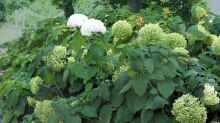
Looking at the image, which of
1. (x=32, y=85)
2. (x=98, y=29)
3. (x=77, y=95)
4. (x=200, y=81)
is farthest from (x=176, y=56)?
(x=32, y=85)

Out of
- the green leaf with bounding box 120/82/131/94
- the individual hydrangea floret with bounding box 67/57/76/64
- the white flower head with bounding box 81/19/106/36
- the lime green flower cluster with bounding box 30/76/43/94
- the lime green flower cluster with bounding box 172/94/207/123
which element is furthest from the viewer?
the lime green flower cluster with bounding box 30/76/43/94

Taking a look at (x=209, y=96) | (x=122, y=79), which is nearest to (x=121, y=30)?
(x=122, y=79)

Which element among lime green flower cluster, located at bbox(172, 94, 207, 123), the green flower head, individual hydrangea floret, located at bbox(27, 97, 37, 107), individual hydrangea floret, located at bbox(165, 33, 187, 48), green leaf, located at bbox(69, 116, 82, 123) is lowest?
individual hydrangea floret, located at bbox(27, 97, 37, 107)

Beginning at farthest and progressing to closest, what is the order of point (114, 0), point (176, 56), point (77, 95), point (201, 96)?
point (114, 0)
point (77, 95)
point (176, 56)
point (201, 96)

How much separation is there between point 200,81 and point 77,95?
1.87ft

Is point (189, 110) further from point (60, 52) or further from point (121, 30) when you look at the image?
point (60, 52)

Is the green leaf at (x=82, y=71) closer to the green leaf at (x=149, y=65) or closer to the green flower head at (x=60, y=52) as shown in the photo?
the green flower head at (x=60, y=52)

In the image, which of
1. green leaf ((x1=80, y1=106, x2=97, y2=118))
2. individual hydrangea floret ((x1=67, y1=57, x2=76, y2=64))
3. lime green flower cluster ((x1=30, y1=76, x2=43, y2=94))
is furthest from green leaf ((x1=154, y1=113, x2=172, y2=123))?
lime green flower cluster ((x1=30, y1=76, x2=43, y2=94))

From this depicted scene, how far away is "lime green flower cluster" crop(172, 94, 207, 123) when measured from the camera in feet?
5.77

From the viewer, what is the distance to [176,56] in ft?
6.44

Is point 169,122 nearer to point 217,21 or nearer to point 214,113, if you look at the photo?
point 214,113

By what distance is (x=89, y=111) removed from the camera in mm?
1975

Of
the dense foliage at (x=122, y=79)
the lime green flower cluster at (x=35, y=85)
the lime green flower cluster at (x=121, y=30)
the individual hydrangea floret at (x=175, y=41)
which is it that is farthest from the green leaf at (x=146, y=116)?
the lime green flower cluster at (x=35, y=85)

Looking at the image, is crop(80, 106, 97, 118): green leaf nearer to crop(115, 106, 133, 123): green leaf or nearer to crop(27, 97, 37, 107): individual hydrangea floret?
crop(115, 106, 133, 123): green leaf
